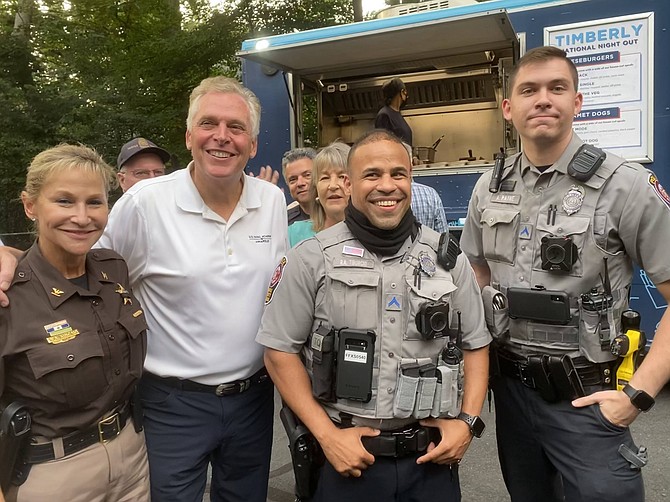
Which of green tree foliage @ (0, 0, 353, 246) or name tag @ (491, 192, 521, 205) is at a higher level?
green tree foliage @ (0, 0, 353, 246)

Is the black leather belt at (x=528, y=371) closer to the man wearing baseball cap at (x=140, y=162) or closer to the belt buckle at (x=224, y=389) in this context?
the belt buckle at (x=224, y=389)

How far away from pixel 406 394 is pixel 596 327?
0.71 m

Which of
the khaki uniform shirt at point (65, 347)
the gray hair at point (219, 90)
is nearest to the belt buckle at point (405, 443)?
the khaki uniform shirt at point (65, 347)

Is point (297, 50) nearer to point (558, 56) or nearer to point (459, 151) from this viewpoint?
point (459, 151)

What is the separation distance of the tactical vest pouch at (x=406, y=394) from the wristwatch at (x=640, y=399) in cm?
71

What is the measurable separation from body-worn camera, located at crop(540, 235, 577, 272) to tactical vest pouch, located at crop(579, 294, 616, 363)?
0.42ft

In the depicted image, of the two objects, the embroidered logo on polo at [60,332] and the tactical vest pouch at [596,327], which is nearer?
the embroidered logo on polo at [60,332]

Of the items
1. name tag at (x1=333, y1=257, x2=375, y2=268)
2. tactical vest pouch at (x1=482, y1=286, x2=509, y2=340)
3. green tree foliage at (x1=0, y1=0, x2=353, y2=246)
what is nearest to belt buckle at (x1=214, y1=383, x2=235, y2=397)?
name tag at (x1=333, y1=257, x2=375, y2=268)

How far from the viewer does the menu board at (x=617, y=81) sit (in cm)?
366

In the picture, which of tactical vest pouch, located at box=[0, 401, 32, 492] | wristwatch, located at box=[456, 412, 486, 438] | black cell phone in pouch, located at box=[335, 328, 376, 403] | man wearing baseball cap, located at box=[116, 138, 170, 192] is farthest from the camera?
man wearing baseball cap, located at box=[116, 138, 170, 192]

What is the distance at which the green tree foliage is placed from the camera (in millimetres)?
11891

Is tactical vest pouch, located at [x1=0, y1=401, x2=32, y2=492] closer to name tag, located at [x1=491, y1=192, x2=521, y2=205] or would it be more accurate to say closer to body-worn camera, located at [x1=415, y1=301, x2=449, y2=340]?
body-worn camera, located at [x1=415, y1=301, x2=449, y2=340]

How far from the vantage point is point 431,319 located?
1806mm

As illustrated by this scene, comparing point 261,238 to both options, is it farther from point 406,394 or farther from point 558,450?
point 558,450
